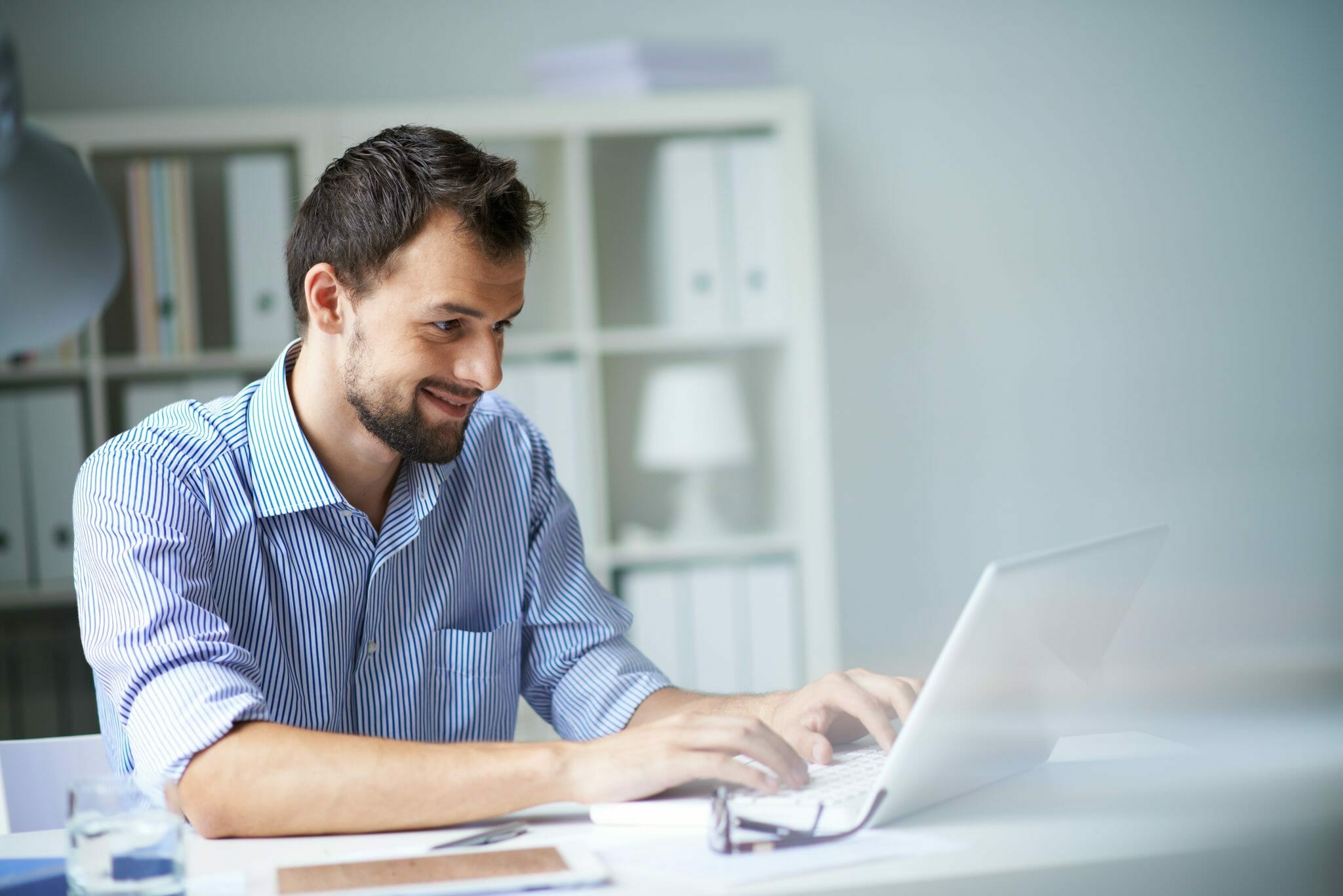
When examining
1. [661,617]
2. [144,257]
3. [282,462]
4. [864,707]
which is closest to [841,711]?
[864,707]

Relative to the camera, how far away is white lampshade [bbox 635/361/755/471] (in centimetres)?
255

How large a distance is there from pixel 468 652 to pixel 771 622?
123cm

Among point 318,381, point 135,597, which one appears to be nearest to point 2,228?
point 135,597

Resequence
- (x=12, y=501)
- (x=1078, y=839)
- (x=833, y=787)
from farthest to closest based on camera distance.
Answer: (x=12, y=501), (x=833, y=787), (x=1078, y=839)

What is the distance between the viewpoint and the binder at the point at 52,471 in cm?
231

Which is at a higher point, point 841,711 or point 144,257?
point 144,257

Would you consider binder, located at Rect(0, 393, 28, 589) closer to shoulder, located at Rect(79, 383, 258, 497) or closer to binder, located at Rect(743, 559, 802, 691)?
shoulder, located at Rect(79, 383, 258, 497)

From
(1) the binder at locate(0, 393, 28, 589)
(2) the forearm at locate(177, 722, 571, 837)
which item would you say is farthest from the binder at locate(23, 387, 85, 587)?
(2) the forearm at locate(177, 722, 571, 837)

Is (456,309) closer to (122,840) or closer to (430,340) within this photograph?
(430,340)

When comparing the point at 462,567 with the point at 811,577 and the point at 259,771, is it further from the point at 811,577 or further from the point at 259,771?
the point at 811,577

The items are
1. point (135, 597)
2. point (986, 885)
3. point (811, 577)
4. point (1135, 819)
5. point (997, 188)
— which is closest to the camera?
point (986, 885)

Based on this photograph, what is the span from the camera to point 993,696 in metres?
0.92

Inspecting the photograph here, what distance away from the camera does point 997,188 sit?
2895mm

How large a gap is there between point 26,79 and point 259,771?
6.75 feet
